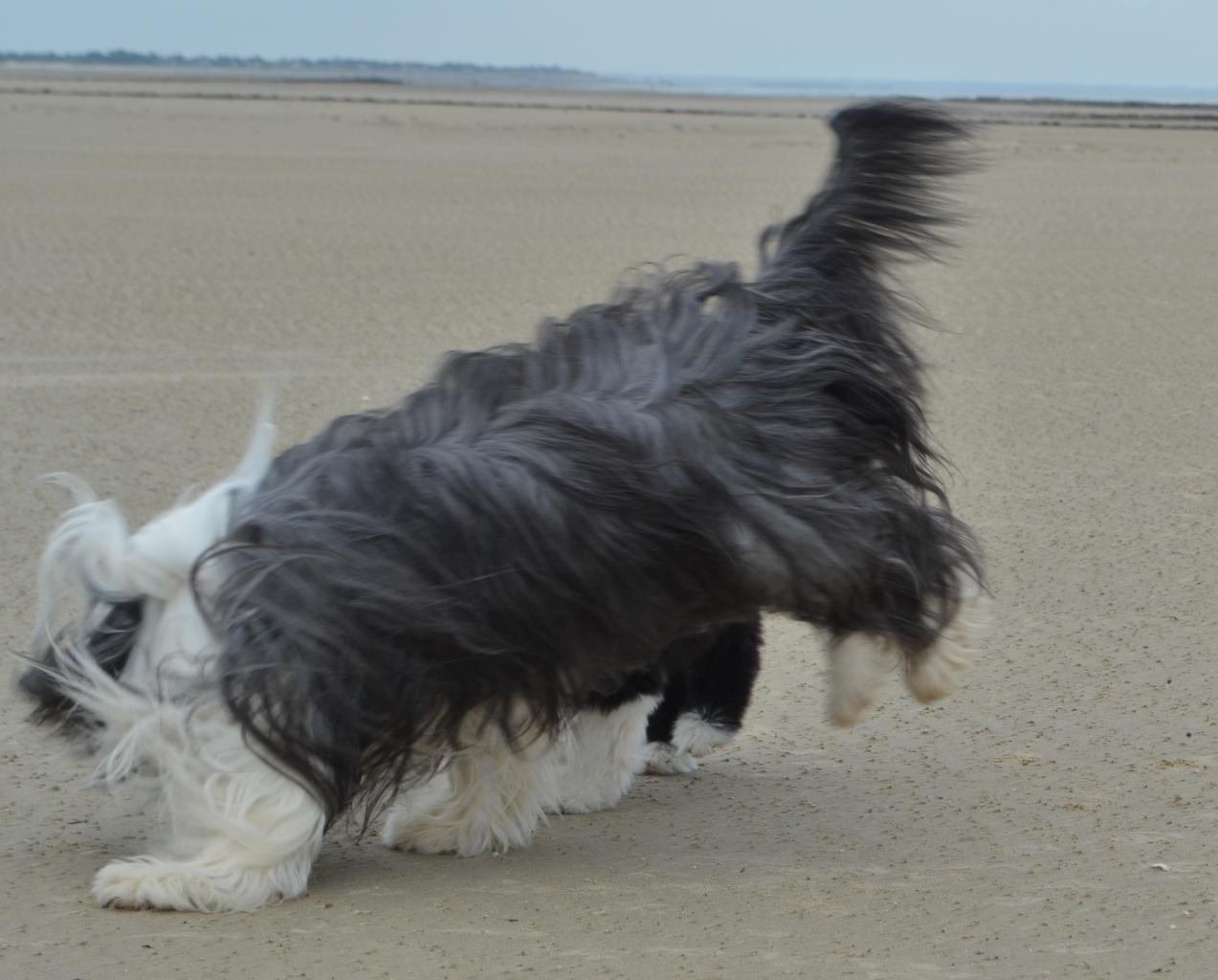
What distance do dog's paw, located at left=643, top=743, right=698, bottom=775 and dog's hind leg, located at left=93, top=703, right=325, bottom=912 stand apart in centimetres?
109

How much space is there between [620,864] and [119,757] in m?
0.93

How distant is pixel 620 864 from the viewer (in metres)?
3.43

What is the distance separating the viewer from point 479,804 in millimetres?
3451

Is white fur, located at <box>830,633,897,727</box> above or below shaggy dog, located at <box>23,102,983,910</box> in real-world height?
below

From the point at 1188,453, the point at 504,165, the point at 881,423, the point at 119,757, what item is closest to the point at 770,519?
the point at 881,423

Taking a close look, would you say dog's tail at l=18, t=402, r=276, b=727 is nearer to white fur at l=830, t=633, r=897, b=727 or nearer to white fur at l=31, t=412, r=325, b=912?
white fur at l=31, t=412, r=325, b=912

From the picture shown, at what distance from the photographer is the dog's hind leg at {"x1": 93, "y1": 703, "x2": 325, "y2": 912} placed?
3031 mm

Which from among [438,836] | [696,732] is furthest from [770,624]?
[438,836]

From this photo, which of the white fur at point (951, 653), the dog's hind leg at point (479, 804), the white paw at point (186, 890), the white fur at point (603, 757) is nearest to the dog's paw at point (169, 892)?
the white paw at point (186, 890)

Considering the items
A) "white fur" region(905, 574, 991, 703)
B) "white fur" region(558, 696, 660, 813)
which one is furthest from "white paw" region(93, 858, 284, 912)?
"white fur" region(905, 574, 991, 703)

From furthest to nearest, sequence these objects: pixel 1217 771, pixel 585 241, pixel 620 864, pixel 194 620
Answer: pixel 585 241 → pixel 1217 771 → pixel 620 864 → pixel 194 620

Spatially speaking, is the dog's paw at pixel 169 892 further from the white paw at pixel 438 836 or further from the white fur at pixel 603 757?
the white fur at pixel 603 757

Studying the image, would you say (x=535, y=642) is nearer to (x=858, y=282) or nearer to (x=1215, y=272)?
(x=858, y=282)

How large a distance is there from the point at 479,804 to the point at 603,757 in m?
0.38
